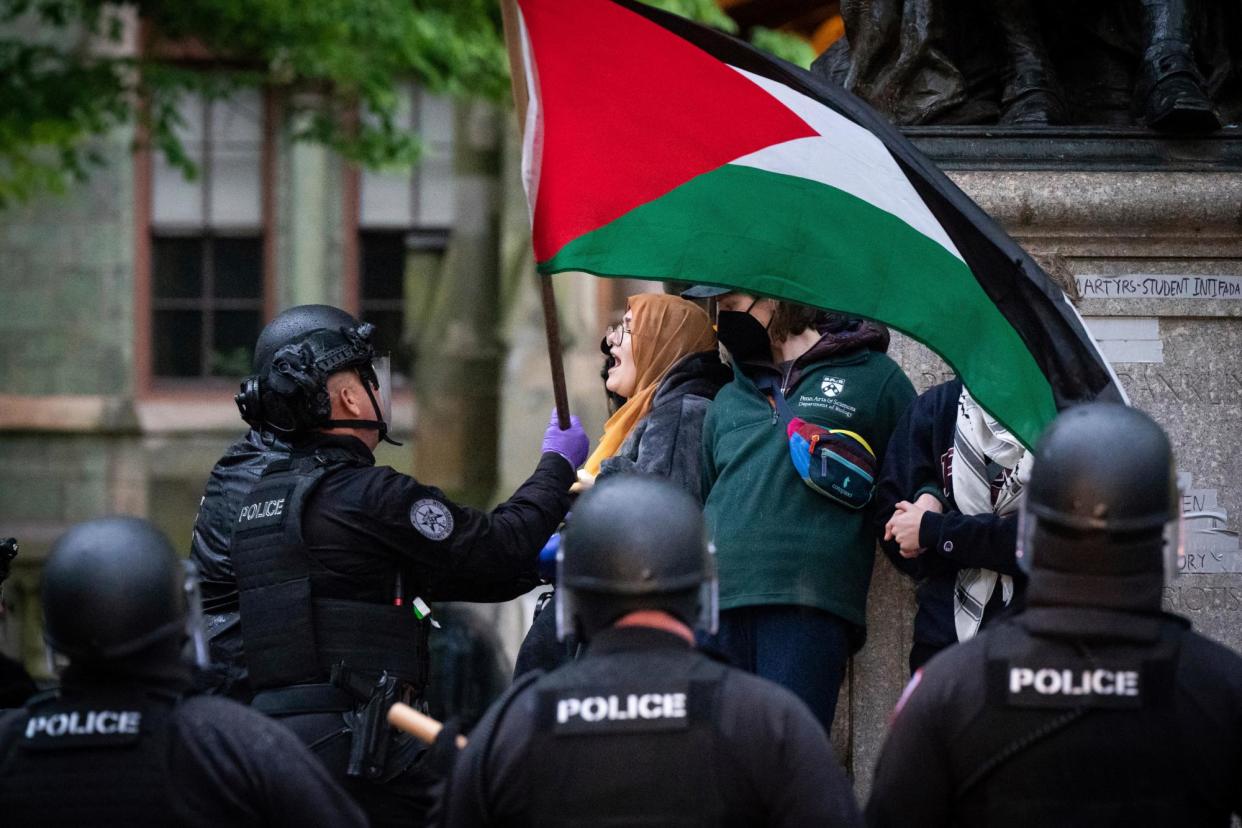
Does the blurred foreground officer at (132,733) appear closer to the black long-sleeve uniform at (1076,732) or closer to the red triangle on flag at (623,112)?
the black long-sleeve uniform at (1076,732)

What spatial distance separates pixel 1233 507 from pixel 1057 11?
1.67m

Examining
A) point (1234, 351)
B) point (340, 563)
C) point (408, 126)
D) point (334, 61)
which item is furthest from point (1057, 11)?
point (408, 126)

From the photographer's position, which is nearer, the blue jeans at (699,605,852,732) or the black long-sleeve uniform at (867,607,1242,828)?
the black long-sleeve uniform at (867,607,1242,828)

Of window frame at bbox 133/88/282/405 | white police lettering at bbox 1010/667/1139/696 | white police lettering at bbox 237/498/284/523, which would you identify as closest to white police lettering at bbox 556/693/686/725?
white police lettering at bbox 1010/667/1139/696

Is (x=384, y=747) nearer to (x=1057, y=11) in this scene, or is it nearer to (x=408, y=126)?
(x=1057, y=11)

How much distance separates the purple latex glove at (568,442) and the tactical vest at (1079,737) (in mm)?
2260

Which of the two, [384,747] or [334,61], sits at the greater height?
[334,61]

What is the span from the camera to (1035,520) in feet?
11.4

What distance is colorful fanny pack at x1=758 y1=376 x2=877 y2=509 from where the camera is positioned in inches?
208

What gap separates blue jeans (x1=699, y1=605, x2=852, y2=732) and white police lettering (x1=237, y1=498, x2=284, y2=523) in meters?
1.13

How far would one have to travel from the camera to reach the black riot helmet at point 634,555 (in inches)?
136

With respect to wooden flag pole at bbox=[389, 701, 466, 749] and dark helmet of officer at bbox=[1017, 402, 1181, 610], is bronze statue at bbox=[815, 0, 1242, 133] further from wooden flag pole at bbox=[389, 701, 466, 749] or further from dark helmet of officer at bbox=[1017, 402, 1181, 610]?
wooden flag pole at bbox=[389, 701, 466, 749]

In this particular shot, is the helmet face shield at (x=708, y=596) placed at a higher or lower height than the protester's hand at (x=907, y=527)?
higher

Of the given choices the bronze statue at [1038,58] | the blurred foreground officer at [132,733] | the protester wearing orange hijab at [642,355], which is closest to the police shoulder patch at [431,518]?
the protester wearing orange hijab at [642,355]
